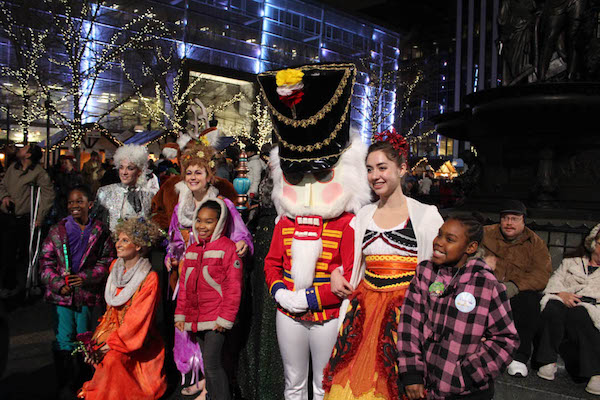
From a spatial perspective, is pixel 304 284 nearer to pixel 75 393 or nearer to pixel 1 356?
pixel 1 356

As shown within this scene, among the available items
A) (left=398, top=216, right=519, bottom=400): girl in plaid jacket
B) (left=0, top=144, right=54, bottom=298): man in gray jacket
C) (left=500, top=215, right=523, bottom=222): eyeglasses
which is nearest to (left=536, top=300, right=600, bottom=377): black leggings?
(left=500, top=215, right=523, bottom=222): eyeglasses

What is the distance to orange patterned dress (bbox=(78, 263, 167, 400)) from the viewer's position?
371 cm

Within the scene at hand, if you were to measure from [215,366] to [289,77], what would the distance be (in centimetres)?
229

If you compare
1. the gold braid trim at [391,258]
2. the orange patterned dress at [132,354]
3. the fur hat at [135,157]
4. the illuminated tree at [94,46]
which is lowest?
the orange patterned dress at [132,354]

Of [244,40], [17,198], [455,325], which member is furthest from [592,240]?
[244,40]

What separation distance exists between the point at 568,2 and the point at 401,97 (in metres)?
26.2

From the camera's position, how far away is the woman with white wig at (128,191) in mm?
4977

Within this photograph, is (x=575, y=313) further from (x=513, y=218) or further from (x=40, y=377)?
(x=40, y=377)

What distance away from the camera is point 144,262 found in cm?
405

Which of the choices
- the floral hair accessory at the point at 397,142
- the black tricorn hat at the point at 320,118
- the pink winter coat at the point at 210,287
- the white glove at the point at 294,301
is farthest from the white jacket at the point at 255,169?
the floral hair accessory at the point at 397,142

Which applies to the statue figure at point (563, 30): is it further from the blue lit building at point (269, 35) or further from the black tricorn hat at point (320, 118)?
the blue lit building at point (269, 35)

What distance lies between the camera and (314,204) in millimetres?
3330

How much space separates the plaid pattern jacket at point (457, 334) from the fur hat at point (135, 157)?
3.63 meters

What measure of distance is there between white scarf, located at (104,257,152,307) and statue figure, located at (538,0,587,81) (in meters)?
6.31
